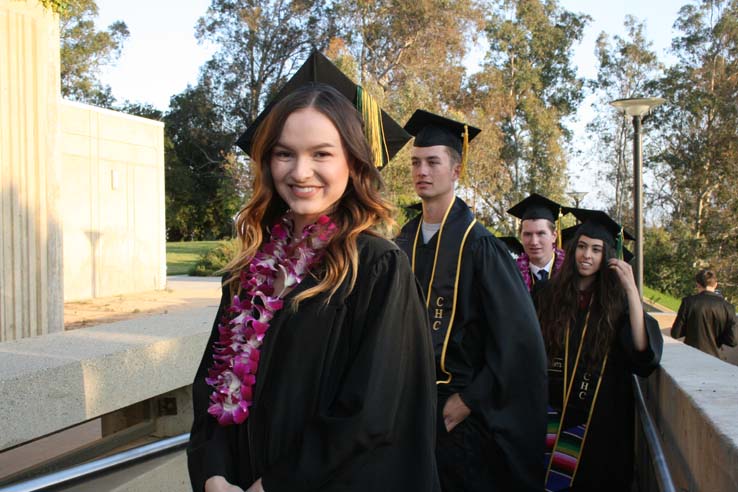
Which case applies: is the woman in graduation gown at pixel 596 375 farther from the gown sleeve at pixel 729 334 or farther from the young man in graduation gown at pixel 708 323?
the gown sleeve at pixel 729 334

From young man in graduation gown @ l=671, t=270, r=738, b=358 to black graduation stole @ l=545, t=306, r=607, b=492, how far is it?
5.70m

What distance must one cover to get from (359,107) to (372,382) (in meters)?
1.15

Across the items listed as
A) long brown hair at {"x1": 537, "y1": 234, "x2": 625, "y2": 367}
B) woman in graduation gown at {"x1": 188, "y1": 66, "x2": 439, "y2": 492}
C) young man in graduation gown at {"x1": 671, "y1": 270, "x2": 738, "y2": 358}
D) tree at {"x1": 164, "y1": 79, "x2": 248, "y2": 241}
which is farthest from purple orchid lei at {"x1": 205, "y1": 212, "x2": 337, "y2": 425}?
tree at {"x1": 164, "y1": 79, "x2": 248, "y2": 241}

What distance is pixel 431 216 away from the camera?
347 cm

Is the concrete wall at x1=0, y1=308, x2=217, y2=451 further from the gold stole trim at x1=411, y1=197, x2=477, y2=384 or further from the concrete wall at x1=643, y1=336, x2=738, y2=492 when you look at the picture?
the concrete wall at x1=643, y1=336, x2=738, y2=492

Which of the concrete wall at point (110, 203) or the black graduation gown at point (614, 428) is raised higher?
the concrete wall at point (110, 203)

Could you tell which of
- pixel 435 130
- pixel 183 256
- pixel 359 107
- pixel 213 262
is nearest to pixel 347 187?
pixel 359 107

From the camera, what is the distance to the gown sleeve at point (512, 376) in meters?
3.00

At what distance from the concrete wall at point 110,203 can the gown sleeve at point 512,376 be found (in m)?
15.5

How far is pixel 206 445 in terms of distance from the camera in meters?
1.93

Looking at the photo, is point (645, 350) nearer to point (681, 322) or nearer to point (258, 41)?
point (681, 322)

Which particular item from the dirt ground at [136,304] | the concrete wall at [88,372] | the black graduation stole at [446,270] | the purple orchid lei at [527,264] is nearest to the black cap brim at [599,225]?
the purple orchid lei at [527,264]

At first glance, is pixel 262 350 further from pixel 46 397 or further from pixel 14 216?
pixel 14 216

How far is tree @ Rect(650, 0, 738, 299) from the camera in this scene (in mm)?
29219
